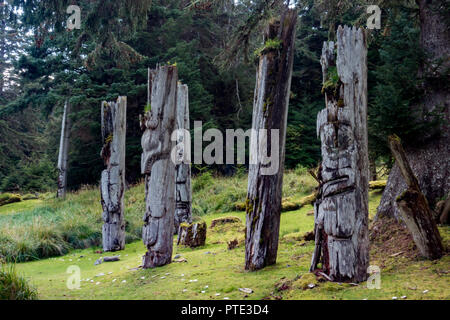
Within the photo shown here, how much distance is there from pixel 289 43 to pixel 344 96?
1740 mm

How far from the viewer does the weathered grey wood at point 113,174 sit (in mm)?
8867

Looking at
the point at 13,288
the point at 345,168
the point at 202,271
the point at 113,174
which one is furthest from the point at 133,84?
the point at 345,168

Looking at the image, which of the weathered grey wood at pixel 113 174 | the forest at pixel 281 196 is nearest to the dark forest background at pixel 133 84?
the weathered grey wood at pixel 113 174

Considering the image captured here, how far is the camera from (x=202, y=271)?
18.1 ft

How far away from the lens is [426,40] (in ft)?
21.4

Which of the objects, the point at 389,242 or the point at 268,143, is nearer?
the point at 268,143

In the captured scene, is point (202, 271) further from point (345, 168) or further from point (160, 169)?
point (345, 168)

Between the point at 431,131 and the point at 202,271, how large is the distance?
430 cm

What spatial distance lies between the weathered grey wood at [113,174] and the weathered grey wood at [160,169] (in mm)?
2709

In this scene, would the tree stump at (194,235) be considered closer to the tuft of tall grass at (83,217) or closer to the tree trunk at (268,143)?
the tree trunk at (268,143)

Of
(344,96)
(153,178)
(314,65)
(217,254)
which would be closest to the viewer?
(344,96)
